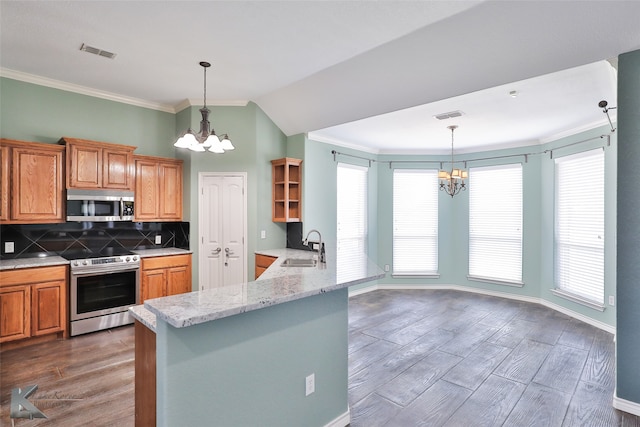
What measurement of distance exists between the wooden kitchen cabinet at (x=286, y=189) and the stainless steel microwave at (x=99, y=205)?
6.28 feet

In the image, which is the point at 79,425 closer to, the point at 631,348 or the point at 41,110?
the point at 41,110

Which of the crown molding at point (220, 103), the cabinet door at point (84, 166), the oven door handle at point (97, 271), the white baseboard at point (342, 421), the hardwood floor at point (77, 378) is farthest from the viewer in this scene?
the crown molding at point (220, 103)

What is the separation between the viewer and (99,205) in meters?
4.20

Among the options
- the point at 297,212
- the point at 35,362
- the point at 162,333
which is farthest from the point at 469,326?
the point at 35,362

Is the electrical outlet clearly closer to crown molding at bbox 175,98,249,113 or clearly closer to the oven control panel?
the oven control panel

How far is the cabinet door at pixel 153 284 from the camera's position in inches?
169

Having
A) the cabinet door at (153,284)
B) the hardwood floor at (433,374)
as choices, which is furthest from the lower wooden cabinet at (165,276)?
the hardwood floor at (433,374)

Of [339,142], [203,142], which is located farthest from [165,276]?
[339,142]

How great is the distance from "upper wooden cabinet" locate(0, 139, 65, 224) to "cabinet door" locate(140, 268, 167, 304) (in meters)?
1.18

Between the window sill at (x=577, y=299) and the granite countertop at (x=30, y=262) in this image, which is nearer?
the granite countertop at (x=30, y=262)

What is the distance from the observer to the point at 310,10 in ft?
8.14

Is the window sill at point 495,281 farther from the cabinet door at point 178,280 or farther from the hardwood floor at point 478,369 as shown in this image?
the cabinet door at point 178,280

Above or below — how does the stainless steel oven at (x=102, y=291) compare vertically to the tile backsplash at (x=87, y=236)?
below

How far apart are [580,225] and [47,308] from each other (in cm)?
685
